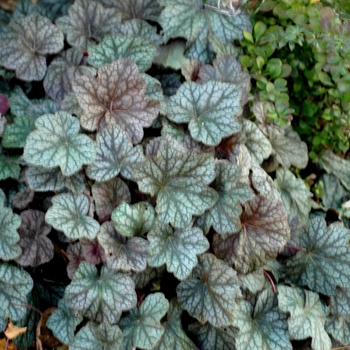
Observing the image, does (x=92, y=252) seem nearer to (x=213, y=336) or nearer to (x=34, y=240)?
(x=34, y=240)

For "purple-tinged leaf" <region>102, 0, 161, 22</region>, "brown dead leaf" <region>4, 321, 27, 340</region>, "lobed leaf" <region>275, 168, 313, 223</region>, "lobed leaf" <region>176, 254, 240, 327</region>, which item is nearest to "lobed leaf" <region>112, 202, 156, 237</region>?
"lobed leaf" <region>176, 254, 240, 327</region>

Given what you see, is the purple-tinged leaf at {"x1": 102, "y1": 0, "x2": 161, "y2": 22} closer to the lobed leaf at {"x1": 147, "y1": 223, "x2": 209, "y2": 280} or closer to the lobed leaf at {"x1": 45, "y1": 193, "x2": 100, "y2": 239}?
the lobed leaf at {"x1": 45, "y1": 193, "x2": 100, "y2": 239}

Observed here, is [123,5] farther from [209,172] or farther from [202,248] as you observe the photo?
[202,248]

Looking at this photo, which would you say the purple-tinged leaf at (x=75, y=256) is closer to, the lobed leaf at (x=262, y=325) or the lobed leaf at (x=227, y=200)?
the lobed leaf at (x=227, y=200)

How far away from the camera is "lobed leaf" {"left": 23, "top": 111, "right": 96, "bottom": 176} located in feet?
5.69

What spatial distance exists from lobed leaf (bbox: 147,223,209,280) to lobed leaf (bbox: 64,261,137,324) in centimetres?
13

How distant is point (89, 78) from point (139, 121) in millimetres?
248

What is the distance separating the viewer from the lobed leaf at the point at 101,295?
1684 millimetres

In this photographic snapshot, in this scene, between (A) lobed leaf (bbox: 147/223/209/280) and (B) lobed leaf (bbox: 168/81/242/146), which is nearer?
(A) lobed leaf (bbox: 147/223/209/280)

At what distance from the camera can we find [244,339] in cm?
176

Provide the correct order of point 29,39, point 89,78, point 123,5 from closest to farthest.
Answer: point 89,78, point 29,39, point 123,5

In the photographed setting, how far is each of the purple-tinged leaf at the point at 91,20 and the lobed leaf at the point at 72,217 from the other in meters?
0.88

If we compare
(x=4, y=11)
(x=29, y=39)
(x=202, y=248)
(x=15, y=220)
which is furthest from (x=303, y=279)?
(x=4, y=11)

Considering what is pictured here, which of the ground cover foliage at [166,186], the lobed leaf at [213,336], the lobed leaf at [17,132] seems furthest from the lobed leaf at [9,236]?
the lobed leaf at [213,336]
